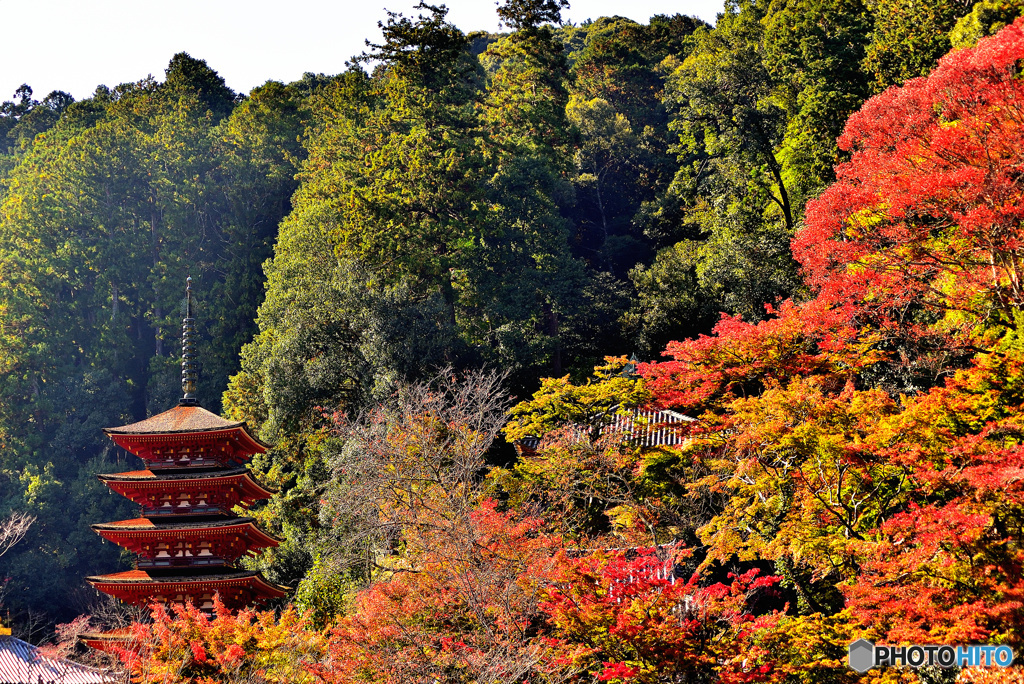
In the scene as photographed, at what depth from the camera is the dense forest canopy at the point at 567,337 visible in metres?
12.0

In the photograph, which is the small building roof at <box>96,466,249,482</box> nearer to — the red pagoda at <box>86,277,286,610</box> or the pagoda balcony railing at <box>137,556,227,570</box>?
the red pagoda at <box>86,277,286,610</box>

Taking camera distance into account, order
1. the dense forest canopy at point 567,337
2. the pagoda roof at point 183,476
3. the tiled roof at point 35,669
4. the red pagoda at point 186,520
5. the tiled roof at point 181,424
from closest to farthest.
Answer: the dense forest canopy at point 567,337 < the tiled roof at point 35,669 < the red pagoda at point 186,520 < the pagoda roof at point 183,476 < the tiled roof at point 181,424

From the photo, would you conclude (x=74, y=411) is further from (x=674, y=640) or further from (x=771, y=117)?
(x=674, y=640)

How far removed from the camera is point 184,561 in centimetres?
1927

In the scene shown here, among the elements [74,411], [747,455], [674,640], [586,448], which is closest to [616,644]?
[674,640]

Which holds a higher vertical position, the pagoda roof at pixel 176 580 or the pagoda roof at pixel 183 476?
the pagoda roof at pixel 183 476

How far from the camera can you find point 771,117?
28.8 meters

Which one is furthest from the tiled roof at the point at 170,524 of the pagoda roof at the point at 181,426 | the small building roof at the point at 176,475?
the pagoda roof at the point at 181,426

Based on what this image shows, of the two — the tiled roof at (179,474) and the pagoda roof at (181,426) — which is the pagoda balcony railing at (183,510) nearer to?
the tiled roof at (179,474)

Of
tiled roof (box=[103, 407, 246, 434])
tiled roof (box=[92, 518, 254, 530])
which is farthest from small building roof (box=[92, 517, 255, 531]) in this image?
tiled roof (box=[103, 407, 246, 434])

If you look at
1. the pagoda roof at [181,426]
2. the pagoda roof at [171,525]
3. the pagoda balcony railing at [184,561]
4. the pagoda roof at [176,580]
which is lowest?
the pagoda roof at [176,580]

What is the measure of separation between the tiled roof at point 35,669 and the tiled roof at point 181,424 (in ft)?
15.7

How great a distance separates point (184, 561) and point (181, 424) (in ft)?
9.46

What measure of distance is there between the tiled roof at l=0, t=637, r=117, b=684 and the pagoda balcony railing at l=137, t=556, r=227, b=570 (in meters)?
2.25
